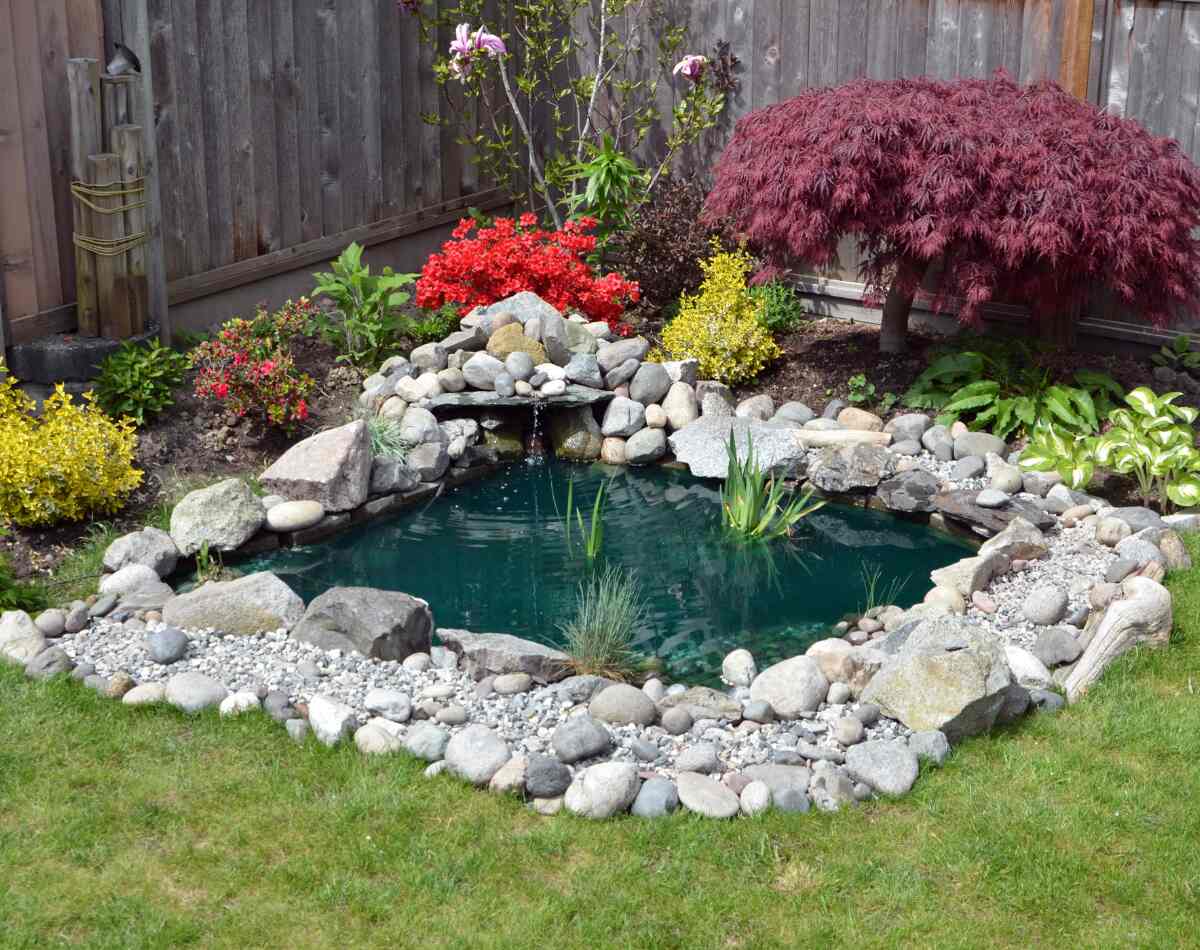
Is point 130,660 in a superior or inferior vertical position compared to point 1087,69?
inferior

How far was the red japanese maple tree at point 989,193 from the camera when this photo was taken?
661cm

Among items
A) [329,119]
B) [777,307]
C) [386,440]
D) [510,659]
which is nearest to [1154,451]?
[777,307]

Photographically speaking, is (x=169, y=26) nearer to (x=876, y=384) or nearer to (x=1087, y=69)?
(x=876, y=384)

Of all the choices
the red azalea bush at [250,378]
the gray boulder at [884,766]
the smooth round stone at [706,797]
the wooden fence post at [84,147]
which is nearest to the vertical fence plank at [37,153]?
the wooden fence post at [84,147]

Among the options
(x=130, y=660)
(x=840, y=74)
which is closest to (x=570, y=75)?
(x=840, y=74)

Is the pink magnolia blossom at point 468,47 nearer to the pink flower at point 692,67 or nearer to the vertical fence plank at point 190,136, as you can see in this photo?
the pink flower at point 692,67

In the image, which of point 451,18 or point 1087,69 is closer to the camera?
point 1087,69

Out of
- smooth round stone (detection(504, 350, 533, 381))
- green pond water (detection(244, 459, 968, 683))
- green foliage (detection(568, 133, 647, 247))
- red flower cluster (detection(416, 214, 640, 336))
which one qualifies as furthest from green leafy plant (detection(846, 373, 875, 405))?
green foliage (detection(568, 133, 647, 247))

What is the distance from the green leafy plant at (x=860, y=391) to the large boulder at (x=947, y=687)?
119 inches

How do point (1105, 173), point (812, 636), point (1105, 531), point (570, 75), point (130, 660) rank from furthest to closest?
point (570, 75) < point (1105, 173) < point (1105, 531) < point (812, 636) < point (130, 660)

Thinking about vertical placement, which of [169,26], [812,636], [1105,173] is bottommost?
[812,636]

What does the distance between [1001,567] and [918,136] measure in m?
2.26

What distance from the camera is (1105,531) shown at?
5977mm

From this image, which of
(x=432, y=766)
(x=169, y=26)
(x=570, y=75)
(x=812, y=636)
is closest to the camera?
(x=432, y=766)
